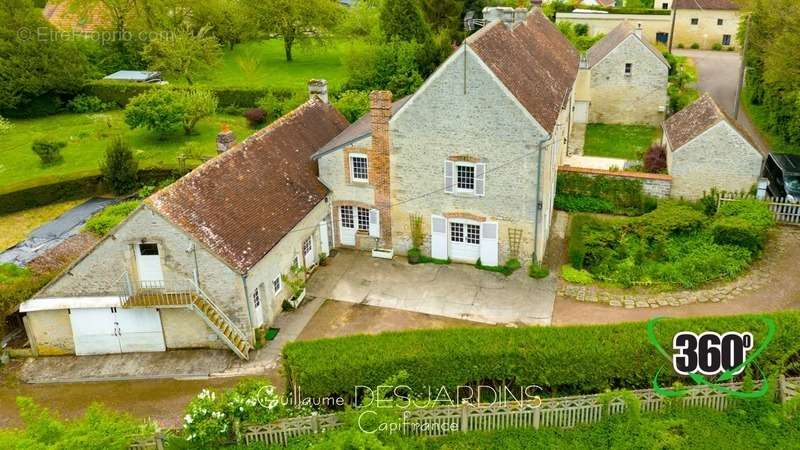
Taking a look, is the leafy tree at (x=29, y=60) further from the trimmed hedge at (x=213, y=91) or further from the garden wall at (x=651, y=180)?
the garden wall at (x=651, y=180)

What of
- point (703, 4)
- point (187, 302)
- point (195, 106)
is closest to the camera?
point (187, 302)

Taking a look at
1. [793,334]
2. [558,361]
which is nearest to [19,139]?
[558,361]

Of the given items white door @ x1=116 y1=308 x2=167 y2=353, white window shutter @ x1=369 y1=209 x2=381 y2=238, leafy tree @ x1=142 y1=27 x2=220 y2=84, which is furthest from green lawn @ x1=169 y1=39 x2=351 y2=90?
white door @ x1=116 y1=308 x2=167 y2=353

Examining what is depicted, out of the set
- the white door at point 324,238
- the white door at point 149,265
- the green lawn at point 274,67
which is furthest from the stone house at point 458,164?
the green lawn at point 274,67

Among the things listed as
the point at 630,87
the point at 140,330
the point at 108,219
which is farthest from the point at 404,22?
the point at 140,330

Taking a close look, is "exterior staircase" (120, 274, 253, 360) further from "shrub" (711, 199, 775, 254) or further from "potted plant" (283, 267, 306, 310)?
"shrub" (711, 199, 775, 254)

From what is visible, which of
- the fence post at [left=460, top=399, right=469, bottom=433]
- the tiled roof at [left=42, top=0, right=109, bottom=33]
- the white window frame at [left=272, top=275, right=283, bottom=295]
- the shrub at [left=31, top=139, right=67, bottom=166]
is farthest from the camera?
the tiled roof at [left=42, top=0, right=109, bottom=33]

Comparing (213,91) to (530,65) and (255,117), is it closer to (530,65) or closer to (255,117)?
(255,117)
